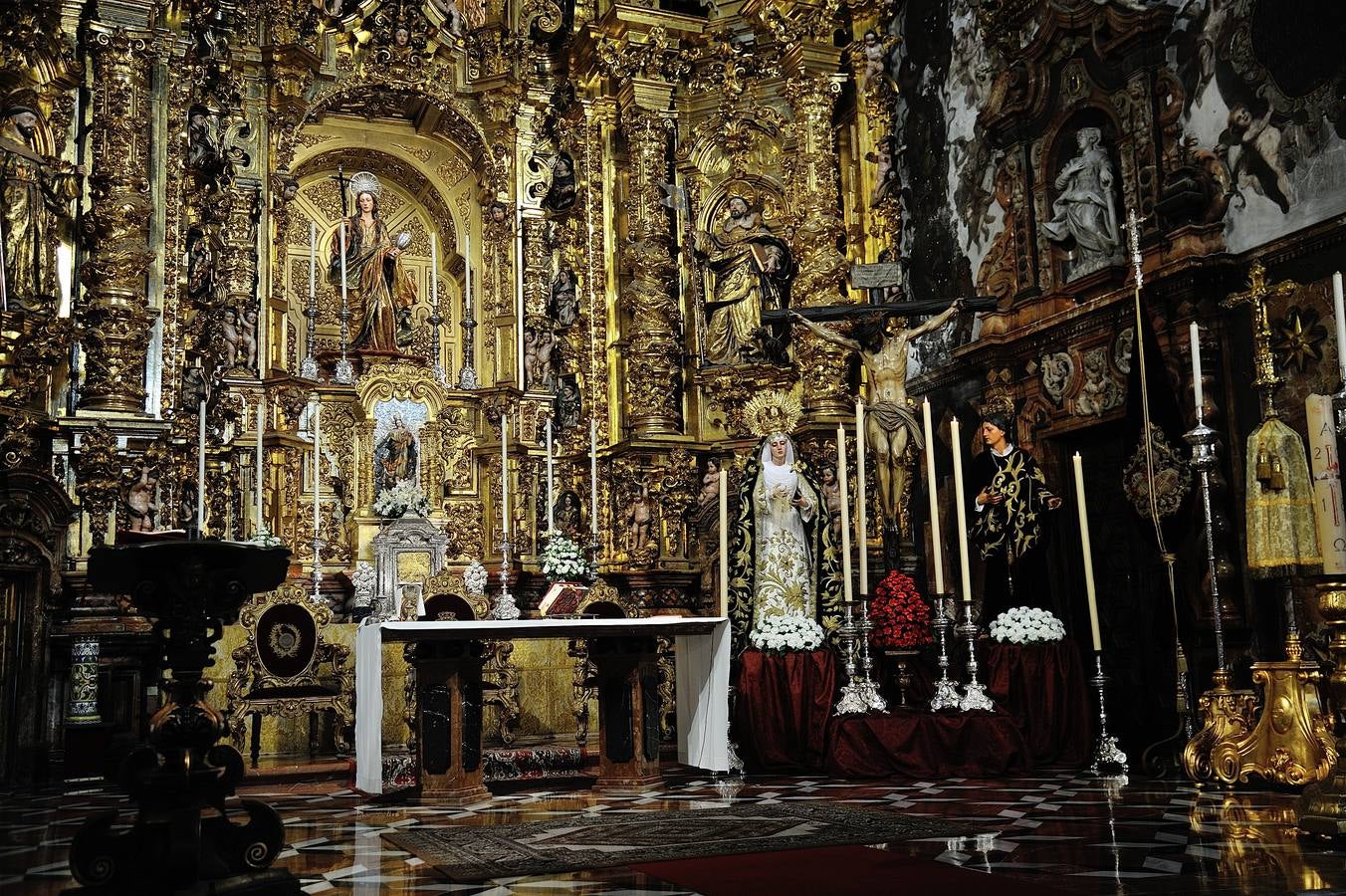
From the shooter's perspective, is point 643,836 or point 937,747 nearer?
point 643,836

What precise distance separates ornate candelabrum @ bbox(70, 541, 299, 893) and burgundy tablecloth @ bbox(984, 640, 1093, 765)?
6008mm

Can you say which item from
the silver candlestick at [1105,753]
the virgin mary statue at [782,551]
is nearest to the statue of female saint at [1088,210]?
the virgin mary statue at [782,551]

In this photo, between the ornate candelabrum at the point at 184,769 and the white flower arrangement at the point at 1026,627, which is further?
the white flower arrangement at the point at 1026,627

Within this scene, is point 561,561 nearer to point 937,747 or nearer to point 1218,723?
point 937,747

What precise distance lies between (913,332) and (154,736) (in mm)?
8598

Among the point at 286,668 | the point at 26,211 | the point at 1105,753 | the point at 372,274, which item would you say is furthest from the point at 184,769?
the point at 372,274

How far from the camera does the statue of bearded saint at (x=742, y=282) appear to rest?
46.2ft

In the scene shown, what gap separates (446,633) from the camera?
810cm

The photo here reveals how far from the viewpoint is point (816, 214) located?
13.8 meters

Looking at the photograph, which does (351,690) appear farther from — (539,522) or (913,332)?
(913,332)

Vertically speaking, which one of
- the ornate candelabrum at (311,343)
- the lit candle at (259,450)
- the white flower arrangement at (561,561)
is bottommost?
the white flower arrangement at (561,561)

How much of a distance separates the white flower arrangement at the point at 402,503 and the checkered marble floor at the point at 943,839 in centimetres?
305

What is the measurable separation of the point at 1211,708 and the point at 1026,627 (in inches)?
64.2

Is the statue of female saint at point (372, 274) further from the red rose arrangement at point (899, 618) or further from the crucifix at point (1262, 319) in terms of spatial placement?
the crucifix at point (1262, 319)
